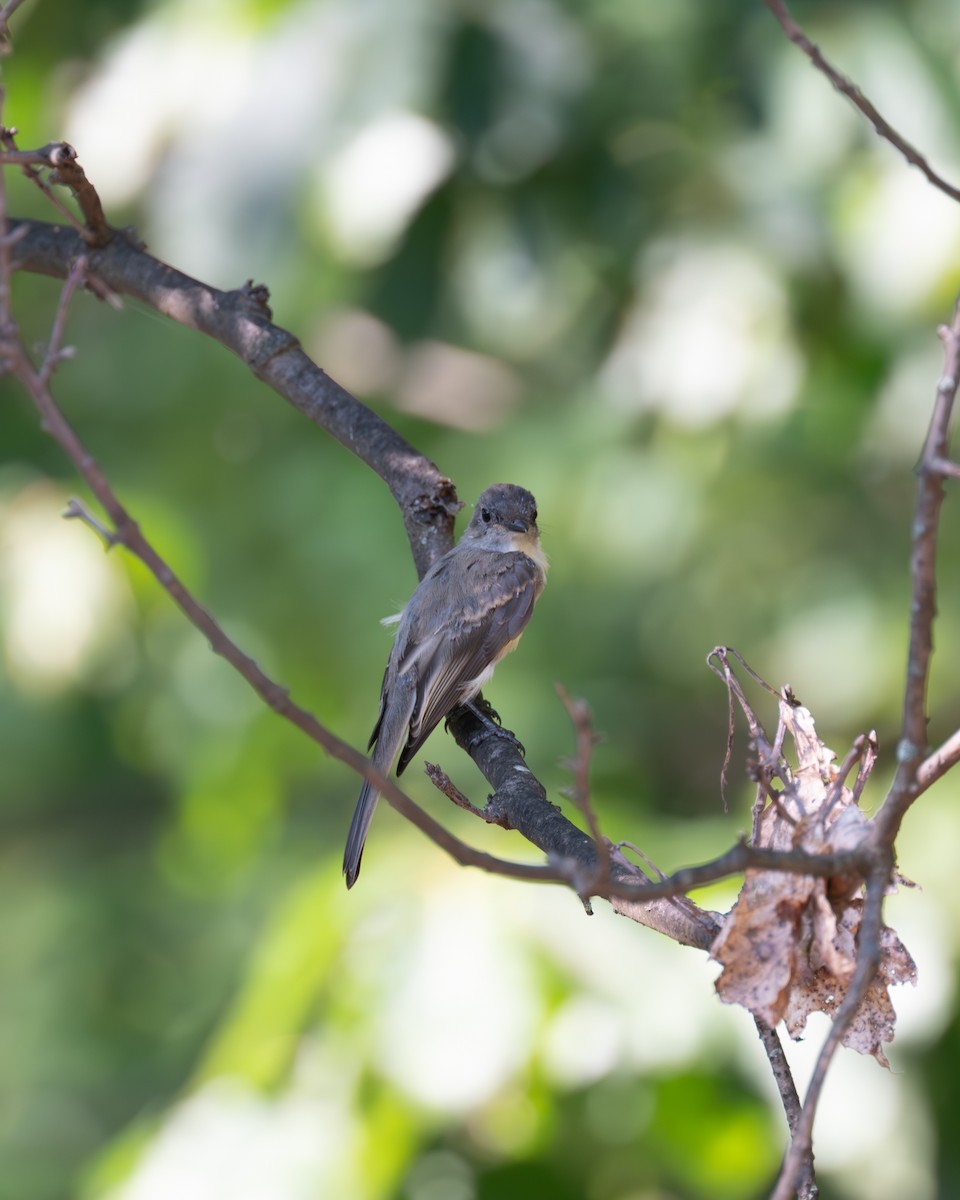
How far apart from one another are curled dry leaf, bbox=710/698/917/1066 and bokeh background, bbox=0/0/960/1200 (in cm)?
98

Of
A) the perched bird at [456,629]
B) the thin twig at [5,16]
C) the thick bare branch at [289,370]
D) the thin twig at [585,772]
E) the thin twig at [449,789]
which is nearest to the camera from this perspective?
the thin twig at [585,772]

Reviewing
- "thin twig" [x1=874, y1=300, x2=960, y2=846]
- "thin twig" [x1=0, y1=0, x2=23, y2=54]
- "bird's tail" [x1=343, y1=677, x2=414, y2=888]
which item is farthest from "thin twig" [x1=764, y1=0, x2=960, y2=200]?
"bird's tail" [x1=343, y1=677, x2=414, y2=888]

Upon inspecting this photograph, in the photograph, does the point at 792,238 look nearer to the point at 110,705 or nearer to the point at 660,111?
the point at 660,111

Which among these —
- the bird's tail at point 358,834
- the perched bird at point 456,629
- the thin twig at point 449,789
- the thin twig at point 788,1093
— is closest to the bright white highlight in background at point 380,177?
the perched bird at point 456,629

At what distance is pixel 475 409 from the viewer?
20.4ft

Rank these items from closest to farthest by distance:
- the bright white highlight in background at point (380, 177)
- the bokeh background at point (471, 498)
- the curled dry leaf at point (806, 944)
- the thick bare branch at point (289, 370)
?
the curled dry leaf at point (806, 944), the thick bare branch at point (289, 370), the bokeh background at point (471, 498), the bright white highlight in background at point (380, 177)

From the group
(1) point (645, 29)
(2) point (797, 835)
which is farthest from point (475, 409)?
(2) point (797, 835)

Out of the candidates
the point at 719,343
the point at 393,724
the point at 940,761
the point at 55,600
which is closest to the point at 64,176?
the point at 393,724

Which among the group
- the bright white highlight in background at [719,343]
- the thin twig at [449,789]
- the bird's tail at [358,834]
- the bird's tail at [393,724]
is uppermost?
the bright white highlight in background at [719,343]

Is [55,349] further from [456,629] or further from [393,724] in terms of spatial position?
[456,629]

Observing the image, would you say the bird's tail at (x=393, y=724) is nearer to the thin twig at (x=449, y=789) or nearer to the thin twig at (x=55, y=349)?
the thin twig at (x=449, y=789)

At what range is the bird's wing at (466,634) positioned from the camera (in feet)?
11.2

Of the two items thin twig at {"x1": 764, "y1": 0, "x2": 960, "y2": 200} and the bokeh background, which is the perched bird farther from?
thin twig at {"x1": 764, "y1": 0, "x2": 960, "y2": 200}

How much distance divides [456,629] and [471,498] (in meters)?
1.80
